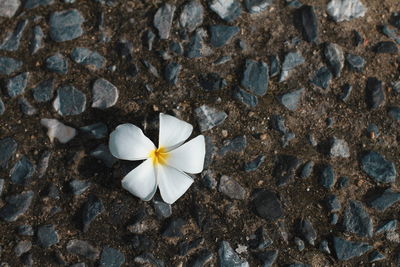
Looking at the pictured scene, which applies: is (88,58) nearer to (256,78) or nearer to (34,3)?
(34,3)

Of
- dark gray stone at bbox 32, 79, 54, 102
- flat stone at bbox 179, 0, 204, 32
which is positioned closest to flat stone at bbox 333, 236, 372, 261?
flat stone at bbox 179, 0, 204, 32

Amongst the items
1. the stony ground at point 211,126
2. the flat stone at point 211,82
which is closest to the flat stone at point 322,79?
the stony ground at point 211,126

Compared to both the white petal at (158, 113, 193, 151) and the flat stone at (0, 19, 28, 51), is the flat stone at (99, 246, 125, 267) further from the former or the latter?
the flat stone at (0, 19, 28, 51)

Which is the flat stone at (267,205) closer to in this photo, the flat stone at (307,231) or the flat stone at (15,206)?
the flat stone at (307,231)

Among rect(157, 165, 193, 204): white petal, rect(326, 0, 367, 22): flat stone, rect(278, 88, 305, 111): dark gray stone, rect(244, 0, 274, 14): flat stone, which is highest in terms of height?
rect(244, 0, 274, 14): flat stone

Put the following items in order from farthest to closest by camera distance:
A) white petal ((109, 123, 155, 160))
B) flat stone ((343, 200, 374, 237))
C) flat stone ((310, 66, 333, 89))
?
flat stone ((310, 66, 333, 89)), flat stone ((343, 200, 374, 237)), white petal ((109, 123, 155, 160))

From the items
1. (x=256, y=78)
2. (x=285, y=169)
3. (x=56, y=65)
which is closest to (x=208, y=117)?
(x=256, y=78)

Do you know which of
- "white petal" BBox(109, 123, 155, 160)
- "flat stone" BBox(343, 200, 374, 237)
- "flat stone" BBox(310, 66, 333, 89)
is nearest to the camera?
"white petal" BBox(109, 123, 155, 160)

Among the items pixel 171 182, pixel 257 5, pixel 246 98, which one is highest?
pixel 257 5

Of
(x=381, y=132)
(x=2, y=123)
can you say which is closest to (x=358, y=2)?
(x=381, y=132)
